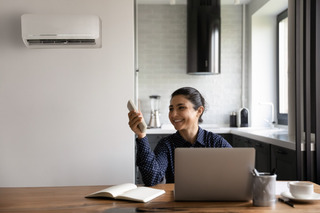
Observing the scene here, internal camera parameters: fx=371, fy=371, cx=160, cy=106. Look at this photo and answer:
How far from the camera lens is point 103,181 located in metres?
3.13

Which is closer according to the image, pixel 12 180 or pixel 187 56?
pixel 12 180

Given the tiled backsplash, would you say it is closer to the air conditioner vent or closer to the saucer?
the air conditioner vent

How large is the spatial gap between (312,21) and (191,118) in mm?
1686

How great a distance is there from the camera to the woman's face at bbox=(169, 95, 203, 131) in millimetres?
2250

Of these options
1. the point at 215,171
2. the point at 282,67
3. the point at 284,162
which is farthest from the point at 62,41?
the point at 282,67

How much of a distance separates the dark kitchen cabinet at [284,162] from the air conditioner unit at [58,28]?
5.95ft

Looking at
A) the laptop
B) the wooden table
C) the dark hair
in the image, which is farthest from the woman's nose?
the laptop

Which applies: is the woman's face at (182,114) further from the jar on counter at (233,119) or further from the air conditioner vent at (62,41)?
the jar on counter at (233,119)

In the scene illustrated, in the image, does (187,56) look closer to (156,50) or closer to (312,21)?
(156,50)

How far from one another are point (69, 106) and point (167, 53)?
2298 mm

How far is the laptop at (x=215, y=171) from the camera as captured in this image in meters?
1.49

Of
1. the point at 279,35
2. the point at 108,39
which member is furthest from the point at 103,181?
the point at 279,35

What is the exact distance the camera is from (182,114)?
2275mm

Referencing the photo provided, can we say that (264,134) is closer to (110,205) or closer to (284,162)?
(284,162)
